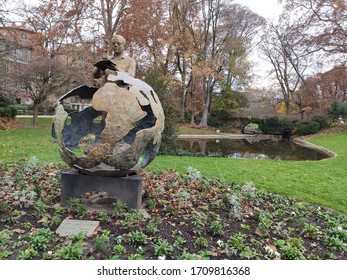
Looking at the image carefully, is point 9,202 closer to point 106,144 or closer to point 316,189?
point 106,144

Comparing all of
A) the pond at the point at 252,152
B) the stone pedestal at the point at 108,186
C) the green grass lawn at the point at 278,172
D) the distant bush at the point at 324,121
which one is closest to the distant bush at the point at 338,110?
the distant bush at the point at 324,121

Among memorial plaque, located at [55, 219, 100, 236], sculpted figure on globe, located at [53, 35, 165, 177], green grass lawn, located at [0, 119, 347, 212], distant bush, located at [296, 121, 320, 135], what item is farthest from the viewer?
distant bush, located at [296, 121, 320, 135]

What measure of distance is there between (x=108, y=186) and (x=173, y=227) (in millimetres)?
1301

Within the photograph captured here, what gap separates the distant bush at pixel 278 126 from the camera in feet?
94.8

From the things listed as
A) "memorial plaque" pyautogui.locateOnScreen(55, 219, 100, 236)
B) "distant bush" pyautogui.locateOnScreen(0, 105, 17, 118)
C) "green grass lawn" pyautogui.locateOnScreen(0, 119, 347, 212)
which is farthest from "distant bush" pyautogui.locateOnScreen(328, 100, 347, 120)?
"memorial plaque" pyautogui.locateOnScreen(55, 219, 100, 236)

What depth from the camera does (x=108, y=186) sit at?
5.06 metres

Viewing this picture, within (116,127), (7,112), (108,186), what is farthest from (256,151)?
(7,112)

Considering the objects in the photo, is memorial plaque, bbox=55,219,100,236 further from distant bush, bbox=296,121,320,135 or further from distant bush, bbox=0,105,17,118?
distant bush, bbox=296,121,320,135

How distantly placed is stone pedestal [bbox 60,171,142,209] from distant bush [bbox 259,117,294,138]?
26.4 meters

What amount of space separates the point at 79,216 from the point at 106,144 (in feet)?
3.90

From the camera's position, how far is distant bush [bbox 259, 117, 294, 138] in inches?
1137

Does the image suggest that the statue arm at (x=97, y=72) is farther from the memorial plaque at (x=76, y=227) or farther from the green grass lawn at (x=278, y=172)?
the green grass lawn at (x=278, y=172)

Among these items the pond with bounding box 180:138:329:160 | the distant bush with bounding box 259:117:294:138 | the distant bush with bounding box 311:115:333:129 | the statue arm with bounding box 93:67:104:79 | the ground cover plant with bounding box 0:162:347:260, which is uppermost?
the statue arm with bounding box 93:67:104:79

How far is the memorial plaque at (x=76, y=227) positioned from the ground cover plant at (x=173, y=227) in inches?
3.5
